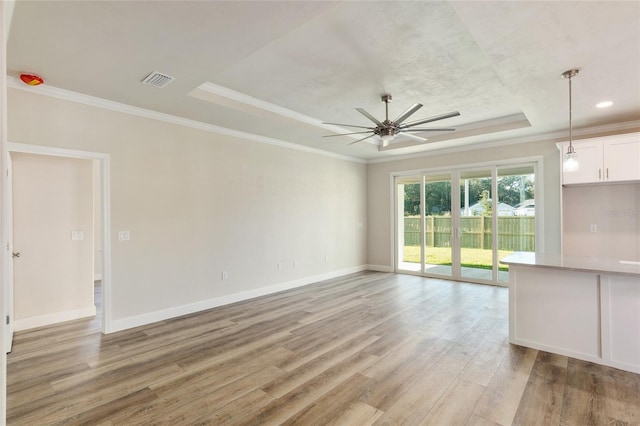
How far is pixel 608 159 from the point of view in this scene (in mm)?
4336

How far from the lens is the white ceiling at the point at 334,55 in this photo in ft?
7.29

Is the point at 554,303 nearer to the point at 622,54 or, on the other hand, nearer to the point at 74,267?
the point at 622,54

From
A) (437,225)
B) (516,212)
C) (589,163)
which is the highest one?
(589,163)

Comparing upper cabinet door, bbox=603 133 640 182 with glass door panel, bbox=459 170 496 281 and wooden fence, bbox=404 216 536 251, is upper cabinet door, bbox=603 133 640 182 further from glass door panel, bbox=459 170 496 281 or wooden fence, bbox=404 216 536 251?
glass door panel, bbox=459 170 496 281

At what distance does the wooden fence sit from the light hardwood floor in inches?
87.3

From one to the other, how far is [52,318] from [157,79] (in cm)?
363

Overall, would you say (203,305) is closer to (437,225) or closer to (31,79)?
(31,79)

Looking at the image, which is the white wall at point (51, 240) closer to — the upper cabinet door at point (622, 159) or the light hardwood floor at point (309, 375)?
the light hardwood floor at point (309, 375)

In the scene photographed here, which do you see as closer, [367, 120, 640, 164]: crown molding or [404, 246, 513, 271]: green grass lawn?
[367, 120, 640, 164]: crown molding

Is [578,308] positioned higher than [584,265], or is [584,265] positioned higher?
[584,265]

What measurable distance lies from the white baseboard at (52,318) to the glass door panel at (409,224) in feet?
20.3

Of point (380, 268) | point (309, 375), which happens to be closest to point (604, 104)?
point (309, 375)

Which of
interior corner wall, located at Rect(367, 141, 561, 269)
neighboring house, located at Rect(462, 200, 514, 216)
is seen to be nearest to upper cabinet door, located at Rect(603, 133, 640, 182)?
interior corner wall, located at Rect(367, 141, 561, 269)

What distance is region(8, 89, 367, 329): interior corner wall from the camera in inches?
148
